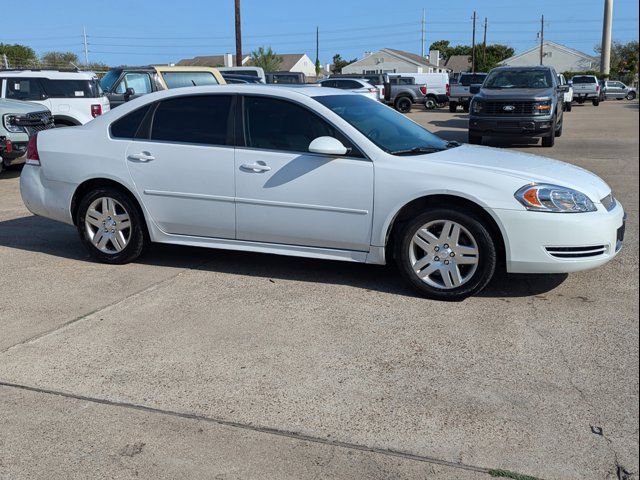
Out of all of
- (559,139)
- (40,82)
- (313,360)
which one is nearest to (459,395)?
(313,360)

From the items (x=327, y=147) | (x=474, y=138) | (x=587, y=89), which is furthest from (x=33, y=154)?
(x=587, y=89)

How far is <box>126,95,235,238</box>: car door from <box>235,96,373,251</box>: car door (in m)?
0.16

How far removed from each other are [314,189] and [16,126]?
847 cm

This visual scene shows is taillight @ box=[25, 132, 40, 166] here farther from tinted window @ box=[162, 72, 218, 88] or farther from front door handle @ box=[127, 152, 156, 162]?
tinted window @ box=[162, 72, 218, 88]

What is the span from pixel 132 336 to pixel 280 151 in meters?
1.92

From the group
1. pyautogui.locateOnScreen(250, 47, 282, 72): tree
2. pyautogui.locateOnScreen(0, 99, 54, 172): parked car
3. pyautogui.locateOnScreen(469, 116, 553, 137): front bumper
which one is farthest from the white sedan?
pyautogui.locateOnScreen(250, 47, 282, 72): tree

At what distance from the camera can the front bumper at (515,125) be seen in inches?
631

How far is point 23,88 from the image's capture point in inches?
553

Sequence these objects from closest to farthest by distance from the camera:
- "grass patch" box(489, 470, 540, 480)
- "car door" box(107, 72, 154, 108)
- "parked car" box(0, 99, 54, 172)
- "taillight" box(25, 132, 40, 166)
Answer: "grass patch" box(489, 470, 540, 480) → "taillight" box(25, 132, 40, 166) → "parked car" box(0, 99, 54, 172) → "car door" box(107, 72, 154, 108)

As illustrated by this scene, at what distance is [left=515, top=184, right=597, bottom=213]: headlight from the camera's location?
487 centimetres

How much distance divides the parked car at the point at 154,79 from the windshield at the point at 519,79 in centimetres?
686

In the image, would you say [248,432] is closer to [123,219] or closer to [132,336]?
[132,336]

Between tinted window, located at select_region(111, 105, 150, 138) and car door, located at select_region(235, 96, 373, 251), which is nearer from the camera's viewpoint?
car door, located at select_region(235, 96, 373, 251)

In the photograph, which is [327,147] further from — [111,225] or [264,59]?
[264,59]
